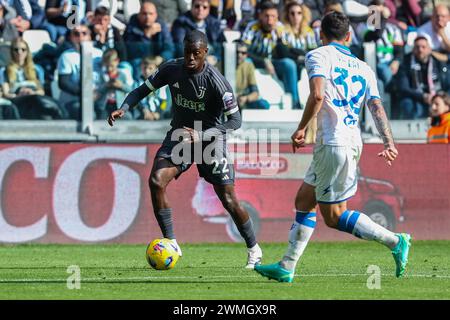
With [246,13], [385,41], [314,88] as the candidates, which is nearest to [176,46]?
[246,13]

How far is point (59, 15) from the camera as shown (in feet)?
58.7

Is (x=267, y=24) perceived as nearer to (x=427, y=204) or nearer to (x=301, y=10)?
(x=301, y=10)

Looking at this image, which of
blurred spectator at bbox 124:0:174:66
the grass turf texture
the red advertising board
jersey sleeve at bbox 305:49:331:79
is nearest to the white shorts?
jersey sleeve at bbox 305:49:331:79

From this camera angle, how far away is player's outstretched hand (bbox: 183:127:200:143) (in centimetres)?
1141

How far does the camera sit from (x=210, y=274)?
10.9 meters

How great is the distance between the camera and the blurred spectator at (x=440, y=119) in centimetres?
1738

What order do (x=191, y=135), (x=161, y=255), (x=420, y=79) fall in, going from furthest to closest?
(x=420, y=79) < (x=191, y=135) < (x=161, y=255)

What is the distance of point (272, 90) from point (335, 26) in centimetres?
771

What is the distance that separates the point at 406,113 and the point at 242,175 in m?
2.94

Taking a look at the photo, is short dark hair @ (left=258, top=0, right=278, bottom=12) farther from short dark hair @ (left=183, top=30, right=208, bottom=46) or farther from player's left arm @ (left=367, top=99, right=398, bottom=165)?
player's left arm @ (left=367, top=99, right=398, bottom=165)

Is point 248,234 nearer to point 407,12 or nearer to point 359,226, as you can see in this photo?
point 359,226

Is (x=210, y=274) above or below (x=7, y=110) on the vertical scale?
below

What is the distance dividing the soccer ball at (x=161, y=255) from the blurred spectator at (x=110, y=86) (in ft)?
19.5

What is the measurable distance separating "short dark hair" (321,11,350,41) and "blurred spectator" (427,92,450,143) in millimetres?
8160
